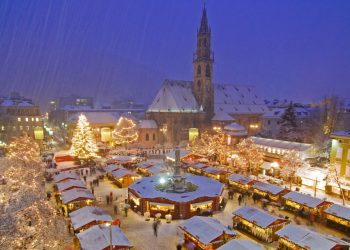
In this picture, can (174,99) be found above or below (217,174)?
above

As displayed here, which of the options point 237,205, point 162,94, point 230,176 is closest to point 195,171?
point 230,176

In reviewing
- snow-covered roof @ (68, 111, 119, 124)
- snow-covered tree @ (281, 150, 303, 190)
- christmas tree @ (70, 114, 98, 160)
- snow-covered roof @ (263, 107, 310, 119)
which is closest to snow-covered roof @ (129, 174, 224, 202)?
snow-covered tree @ (281, 150, 303, 190)

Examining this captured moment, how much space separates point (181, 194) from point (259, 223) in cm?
843

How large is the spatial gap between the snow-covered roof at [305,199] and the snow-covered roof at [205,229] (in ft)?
32.6

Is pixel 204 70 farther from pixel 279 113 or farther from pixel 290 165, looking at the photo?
pixel 290 165

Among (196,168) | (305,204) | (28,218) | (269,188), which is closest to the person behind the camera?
(28,218)

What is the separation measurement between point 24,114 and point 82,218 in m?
51.0

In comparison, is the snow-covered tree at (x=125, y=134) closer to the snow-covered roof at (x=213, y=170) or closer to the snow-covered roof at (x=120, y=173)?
the snow-covered roof at (x=120, y=173)

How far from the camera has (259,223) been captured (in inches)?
779

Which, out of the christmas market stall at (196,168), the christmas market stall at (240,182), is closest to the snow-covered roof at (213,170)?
the christmas market stall at (196,168)

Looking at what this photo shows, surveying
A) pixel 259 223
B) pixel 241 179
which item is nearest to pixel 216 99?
pixel 241 179

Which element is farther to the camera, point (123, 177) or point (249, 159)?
point (249, 159)

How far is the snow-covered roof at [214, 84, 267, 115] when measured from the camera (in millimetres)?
69062

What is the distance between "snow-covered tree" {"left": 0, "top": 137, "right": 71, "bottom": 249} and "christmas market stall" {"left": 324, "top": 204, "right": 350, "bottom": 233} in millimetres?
21151
